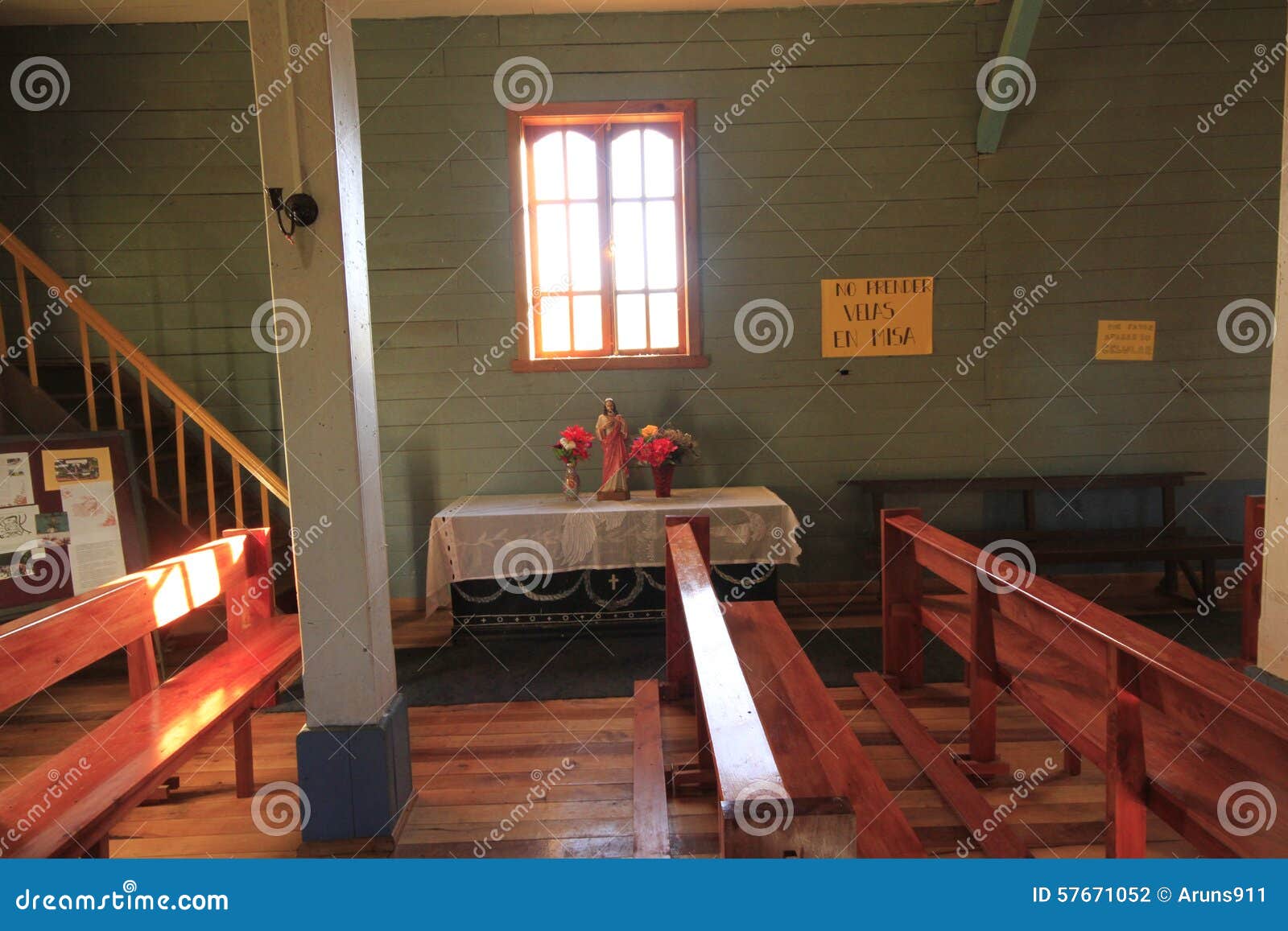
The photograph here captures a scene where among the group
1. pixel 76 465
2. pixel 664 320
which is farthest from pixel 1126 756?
pixel 76 465

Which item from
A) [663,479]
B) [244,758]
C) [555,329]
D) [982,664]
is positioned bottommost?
[244,758]

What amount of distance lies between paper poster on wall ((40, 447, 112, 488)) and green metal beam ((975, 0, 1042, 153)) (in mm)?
5214

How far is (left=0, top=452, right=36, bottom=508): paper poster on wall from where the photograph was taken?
3314 mm

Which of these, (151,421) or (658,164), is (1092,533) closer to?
(658,164)

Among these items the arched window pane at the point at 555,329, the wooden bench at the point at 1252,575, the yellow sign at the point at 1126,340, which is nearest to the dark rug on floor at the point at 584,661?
the wooden bench at the point at 1252,575

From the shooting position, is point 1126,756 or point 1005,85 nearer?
point 1126,756

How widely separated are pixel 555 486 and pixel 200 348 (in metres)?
2.44

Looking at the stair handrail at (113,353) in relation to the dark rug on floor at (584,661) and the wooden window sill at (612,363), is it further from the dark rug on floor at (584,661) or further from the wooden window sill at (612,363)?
the wooden window sill at (612,363)

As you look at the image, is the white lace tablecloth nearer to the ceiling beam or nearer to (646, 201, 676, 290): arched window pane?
(646, 201, 676, 290): arched window pane

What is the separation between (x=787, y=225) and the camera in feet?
15.6

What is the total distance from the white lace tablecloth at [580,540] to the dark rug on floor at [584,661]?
378 millimetres

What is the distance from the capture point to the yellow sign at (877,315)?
4781 millimetres

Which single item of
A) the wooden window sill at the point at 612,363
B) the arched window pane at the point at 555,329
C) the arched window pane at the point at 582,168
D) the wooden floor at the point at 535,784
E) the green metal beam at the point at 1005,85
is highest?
the green metal beam at the point at 1005,85

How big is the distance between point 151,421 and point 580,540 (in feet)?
9.14
